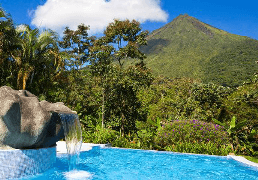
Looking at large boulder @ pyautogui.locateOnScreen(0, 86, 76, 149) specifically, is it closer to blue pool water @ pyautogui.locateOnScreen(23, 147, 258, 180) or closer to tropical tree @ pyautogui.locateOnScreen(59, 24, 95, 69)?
blue pool water @ pyautogui.locateOnScreen(23, 147, 258, 180)

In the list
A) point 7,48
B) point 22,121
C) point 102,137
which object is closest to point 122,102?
point 102,137

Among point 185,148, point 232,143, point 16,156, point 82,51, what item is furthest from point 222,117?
point 82,51

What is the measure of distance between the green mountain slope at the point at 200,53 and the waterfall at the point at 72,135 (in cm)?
3547

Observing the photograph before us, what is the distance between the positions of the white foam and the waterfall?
399 mm

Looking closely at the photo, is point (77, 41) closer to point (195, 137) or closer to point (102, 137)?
point (102, 137)

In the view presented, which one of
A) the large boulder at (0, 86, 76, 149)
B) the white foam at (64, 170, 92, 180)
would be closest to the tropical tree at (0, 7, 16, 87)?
the large boulder at (0, 86, 76, 149)

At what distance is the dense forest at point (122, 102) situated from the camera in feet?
34.3

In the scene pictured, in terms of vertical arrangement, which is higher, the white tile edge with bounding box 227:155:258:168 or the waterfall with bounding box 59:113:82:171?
the waterfall with bounding box 59:113:82:171

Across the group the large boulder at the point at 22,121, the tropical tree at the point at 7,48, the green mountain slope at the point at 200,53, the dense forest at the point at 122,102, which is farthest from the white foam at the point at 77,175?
the green mountain slope at the point at 200,53

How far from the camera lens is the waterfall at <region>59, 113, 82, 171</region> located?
24.4ft

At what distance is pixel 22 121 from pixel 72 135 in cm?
200

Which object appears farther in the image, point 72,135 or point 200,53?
point 200,53

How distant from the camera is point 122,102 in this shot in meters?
13.6

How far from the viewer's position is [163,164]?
8469mm
